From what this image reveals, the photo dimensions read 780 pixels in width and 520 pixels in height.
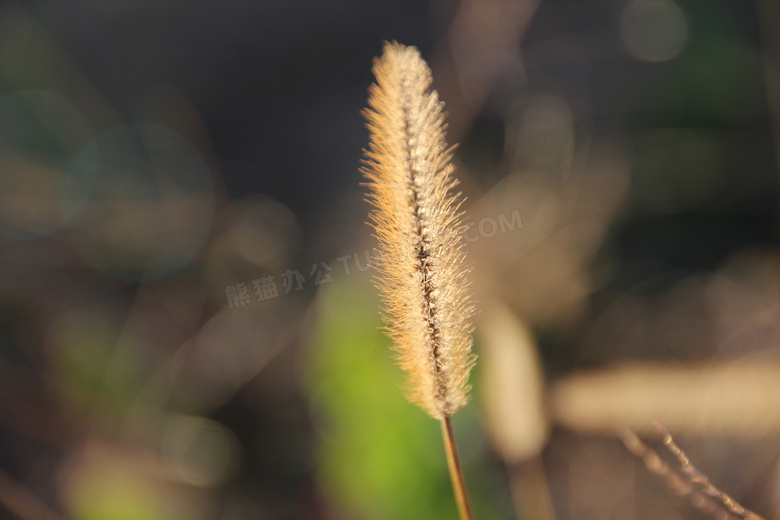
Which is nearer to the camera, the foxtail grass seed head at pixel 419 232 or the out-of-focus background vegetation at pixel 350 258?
the foxtail grass seed head at pixel 419 232

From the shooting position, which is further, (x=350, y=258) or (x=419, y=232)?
(x=350, y=258)

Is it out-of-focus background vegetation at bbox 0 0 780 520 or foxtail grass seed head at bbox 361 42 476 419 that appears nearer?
foxtail grass seed head at bbox 361 42 476 419

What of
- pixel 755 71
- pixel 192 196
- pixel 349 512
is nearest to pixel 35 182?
pixel 192 196

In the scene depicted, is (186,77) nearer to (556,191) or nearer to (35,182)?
(35,182)
